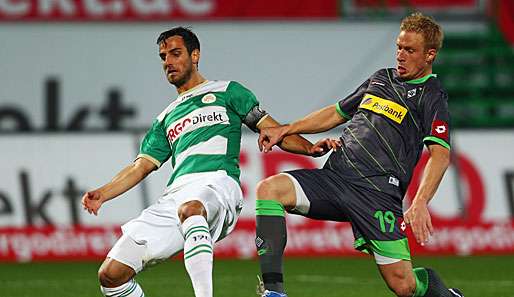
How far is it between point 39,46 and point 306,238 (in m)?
5.76

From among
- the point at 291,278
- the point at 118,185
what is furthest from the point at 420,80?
the point at 291,278

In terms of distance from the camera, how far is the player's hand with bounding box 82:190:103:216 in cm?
711

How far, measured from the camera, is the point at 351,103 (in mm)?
7430

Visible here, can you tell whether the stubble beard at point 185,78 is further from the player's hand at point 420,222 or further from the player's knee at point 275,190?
the player's hand at point 420,222

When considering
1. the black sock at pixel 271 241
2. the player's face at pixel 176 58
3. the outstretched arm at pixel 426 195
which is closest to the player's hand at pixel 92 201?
the player's face at pixel 176 58

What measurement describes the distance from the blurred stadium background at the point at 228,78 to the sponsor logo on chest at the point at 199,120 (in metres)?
7.31

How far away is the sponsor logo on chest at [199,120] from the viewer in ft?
23.9

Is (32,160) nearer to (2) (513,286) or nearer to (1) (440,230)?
(1) (440,230)

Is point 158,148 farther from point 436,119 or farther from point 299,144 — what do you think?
point 436,119

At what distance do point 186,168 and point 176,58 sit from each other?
63 cm

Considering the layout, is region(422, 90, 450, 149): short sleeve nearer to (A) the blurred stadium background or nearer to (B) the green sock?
(B) the green sock

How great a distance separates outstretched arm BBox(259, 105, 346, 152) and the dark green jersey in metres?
0.25

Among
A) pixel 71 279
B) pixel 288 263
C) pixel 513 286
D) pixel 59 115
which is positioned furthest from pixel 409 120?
pixel 59 115

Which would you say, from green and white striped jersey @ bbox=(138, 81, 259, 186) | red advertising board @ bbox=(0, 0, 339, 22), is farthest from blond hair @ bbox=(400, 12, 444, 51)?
red advertising board @ bbox=(0, 0, 339, 22)
